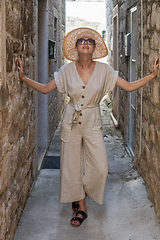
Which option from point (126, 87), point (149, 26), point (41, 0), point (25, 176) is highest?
point (41, 0)

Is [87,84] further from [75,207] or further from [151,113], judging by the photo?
[75,207]

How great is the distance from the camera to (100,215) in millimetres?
3393

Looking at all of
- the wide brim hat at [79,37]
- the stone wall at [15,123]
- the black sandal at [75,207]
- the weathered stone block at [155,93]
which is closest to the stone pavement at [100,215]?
the black sandal at [75,207]

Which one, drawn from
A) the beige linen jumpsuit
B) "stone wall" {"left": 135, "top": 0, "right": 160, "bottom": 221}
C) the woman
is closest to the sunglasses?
the woman

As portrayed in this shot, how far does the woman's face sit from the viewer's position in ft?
9.70

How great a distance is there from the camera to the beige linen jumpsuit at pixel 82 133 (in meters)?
3.04

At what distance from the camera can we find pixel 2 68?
2217 millimetres

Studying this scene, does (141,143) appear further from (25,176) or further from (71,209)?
(25,176)

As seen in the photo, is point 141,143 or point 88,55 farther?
point 141,143

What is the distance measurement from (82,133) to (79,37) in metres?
0.87

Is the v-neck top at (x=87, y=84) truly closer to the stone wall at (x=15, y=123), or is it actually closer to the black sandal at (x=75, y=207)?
the stone wall at (x=15, y=123)

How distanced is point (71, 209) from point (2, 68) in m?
1.89

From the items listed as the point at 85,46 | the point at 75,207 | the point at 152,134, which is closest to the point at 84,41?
the point at 85,46

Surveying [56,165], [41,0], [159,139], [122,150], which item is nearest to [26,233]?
[159,139]
